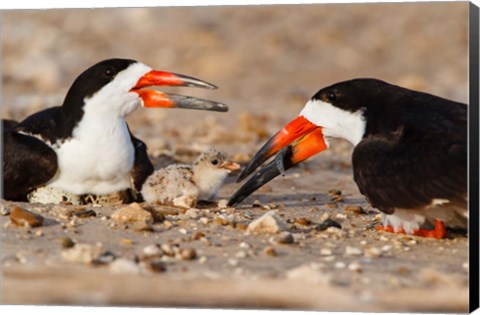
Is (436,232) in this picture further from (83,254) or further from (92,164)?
(92,164)

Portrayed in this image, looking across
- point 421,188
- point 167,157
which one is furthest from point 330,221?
point 167,157

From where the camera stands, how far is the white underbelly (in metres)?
6.89

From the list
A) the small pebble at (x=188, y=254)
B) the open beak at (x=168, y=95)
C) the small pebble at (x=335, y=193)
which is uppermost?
the open beak at (x=168, y=95)

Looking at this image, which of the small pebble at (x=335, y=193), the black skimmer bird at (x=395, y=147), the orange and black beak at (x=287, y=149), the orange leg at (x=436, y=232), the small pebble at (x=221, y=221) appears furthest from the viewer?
the small pebble at (x=335, y=193)

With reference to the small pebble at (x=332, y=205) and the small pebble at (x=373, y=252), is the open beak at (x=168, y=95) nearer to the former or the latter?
the small pebble at (x=332, y=205)

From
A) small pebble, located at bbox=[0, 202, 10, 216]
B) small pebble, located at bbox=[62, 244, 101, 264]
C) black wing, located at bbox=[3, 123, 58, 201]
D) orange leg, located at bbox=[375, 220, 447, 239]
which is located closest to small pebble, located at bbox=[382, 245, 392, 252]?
orange leg, located at bbox=[375, 220, 447, 239]

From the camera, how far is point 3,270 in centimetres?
579

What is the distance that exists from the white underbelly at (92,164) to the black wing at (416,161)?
67.1 inches

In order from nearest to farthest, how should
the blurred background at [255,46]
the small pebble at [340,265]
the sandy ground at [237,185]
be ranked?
the sandy ground at [237,185] → the small pebble at [340,265] → the blurred background at [255,46]

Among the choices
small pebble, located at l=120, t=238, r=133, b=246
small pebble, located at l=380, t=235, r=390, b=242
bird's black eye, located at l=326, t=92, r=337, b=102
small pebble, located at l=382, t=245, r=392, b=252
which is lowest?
small pebble, located at l=120, t=238, r=133, b=246

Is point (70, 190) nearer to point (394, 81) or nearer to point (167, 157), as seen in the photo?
point (167, 157)

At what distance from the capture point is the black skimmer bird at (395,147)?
5.76m

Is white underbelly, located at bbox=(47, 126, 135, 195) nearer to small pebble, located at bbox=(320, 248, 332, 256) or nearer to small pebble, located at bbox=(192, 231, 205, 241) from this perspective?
small pebble, located at bbox=(192, 231, 205, 241)

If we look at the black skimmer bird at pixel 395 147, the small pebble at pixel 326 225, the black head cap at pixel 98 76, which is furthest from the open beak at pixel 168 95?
the small pebble at pixel 326 225
